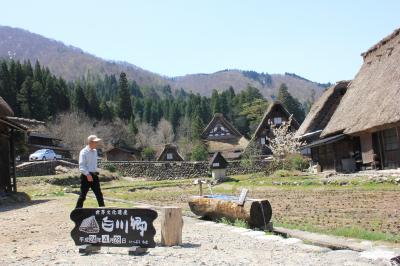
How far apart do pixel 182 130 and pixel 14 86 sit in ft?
108

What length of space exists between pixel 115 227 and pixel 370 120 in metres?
19.0

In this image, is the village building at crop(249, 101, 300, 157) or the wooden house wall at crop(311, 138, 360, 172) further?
the village building at crop(249, 101, 300, 157)

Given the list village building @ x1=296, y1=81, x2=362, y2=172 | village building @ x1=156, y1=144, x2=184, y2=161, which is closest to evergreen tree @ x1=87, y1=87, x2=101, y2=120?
village building @ x1=156, y1=144, x2=184, y2=161

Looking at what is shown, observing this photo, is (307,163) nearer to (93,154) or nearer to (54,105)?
(93,154)

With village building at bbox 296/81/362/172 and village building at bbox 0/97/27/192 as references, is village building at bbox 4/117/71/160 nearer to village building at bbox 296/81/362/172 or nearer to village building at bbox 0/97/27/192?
village building at bbox 296/81/362/172

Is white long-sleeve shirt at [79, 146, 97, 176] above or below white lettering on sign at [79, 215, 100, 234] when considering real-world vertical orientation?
above


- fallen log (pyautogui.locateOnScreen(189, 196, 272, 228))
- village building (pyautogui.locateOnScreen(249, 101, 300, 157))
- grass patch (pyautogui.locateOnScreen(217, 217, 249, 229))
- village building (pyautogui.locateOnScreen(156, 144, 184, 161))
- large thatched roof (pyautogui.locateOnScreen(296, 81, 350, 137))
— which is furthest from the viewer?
village building (pyautogui.locateOnScreen(156, 144, 184, 161))

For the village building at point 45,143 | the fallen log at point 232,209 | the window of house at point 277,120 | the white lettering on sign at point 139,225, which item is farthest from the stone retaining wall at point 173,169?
the white lettering on sign at point 139,225

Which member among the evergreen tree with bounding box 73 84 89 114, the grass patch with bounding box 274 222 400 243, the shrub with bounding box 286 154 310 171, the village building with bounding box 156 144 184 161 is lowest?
A: the grass patch with bounding box 274 222 400 243

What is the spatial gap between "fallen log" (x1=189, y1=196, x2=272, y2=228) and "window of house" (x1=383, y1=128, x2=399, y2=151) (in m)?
15.1

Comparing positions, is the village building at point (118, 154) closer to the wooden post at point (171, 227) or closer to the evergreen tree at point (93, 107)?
the evergreen tree at point (93, 107)

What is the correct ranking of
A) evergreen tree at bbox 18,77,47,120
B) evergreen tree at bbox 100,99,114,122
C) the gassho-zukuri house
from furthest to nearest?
evergreen tree at bbox 100,99,114,122 → evergreen tree at bbox 18,77,47,120 → the gassho-zukuri house

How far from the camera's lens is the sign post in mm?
6883

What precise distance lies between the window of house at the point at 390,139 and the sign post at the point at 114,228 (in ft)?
62.4
